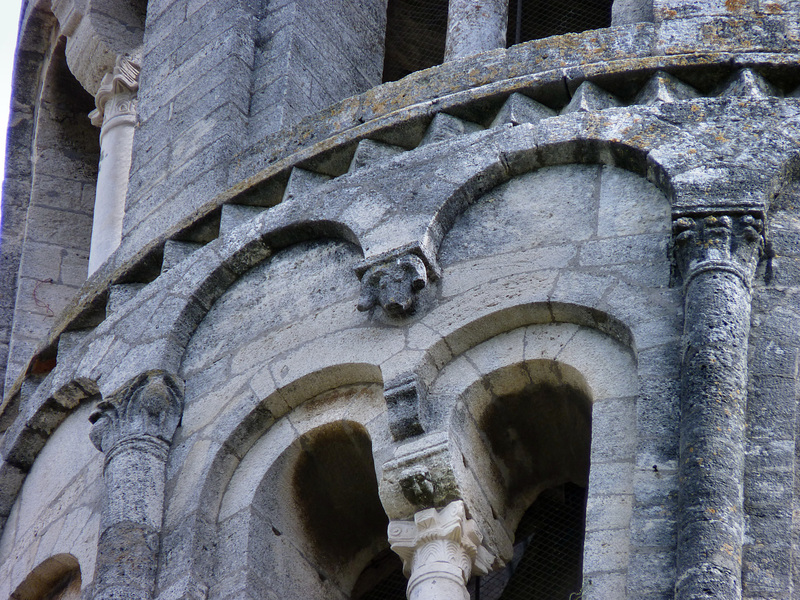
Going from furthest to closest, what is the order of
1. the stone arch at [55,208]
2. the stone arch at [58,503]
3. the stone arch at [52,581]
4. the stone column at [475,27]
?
the stone arch at [55,208] → the stone column at [475,27] → the stone arch at [52,581] → the stone arch at [58,503]

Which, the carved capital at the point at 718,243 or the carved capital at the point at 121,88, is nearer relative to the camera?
the carved capital at the point at 718,243

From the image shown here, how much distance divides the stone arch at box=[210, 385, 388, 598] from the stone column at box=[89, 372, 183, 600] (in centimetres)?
32

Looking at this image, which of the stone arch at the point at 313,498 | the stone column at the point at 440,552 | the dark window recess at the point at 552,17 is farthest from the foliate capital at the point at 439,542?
the dark window recess at the point at 552,17

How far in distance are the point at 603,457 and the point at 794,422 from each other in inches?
29.3

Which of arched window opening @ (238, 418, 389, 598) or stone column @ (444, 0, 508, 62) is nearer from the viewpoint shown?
arched window opening @ (238, 418, 389, 598)

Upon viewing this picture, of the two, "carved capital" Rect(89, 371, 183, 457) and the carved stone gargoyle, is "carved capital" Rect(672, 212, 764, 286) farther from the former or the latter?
"carved capital" Rect(89, 371, 183, 457)

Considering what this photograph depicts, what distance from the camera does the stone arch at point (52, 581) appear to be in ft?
31.9

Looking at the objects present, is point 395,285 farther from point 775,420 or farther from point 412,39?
point 412,39

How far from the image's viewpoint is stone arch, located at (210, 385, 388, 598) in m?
9.05

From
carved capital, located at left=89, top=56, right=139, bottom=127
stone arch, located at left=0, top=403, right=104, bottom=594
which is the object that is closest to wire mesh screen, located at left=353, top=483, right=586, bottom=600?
stone arch, located at left=0, top=403, right=104, bottom=594

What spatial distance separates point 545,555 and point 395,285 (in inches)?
55.3

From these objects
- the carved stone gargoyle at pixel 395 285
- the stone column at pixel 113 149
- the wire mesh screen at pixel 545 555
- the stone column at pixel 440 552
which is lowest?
the stone column at pixel 440 552

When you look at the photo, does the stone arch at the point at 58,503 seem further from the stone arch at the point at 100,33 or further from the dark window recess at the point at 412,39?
the dark window recess at the point at 412,39

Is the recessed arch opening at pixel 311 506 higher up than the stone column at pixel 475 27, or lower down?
lower down
